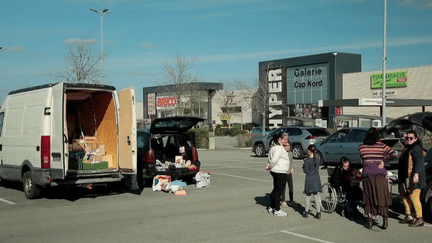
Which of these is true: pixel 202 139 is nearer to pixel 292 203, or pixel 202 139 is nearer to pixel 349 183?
pixel 292 203

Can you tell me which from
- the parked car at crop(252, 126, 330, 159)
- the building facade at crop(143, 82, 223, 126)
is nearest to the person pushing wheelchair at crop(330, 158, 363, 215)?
the parked car at crop(252, 126, 330, 159)

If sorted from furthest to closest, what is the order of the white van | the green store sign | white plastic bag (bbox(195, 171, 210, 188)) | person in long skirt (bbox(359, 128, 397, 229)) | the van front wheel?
the green store sign, white plastic bag (bbox(195, 171, 210, 188)), the van front wheel, the white van, person in long skirt (bbox(359, 128, 397, 229))

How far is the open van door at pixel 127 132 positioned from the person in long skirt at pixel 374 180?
5.66m

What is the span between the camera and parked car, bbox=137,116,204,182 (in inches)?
558

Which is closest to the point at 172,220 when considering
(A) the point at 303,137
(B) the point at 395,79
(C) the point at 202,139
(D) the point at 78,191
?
(D) the point at 78,191

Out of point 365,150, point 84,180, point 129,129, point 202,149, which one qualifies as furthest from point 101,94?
point 202,149

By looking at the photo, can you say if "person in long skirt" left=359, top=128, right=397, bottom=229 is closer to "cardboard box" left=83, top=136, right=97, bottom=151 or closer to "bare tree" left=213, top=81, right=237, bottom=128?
"cardboard box" left=83, top=136, right=97, bottom=151

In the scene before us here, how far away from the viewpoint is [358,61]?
6056cm

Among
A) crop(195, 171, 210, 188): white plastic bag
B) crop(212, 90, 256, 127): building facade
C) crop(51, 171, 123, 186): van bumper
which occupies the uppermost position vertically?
crop(212, 90, 256, 127): building facade

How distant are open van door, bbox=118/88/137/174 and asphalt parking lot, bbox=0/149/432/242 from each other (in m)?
0.85

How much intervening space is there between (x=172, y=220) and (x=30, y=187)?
4582mm

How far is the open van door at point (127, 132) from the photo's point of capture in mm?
12323

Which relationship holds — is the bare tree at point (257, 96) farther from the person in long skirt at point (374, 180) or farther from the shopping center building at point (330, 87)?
the person in long skirt at point (374, 180)

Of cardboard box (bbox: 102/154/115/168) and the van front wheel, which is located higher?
cardboard box (bbox: 102/154/115/168)
